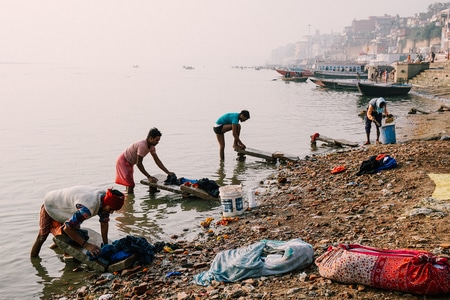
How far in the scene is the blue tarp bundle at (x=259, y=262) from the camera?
5199 mm

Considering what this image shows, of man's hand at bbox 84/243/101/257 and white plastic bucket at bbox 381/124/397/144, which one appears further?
white plastic bucket at bbox 381/124/397/144

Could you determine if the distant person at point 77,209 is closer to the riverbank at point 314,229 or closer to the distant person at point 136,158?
the riverbank at point 314,229

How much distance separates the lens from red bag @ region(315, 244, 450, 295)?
4.18 metres

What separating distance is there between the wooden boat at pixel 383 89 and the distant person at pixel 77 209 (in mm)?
32662

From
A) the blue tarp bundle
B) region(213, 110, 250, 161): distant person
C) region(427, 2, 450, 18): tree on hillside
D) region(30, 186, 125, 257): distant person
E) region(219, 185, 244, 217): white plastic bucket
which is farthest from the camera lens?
region(427, 2, 450, 18): tree on hillside

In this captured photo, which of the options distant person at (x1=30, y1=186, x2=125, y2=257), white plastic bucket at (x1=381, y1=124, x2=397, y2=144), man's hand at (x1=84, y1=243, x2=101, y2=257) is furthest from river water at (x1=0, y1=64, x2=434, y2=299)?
white plastic bucket at (x1=381, y1=124, x2=397, y2=144)

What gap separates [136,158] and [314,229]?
4.41m

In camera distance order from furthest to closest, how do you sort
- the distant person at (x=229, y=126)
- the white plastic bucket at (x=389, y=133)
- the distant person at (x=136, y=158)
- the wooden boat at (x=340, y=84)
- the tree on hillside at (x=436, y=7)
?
the tree on hillside at (x=436, y=7) < the wooden boat at (x=340, y=84) < the white plastic bucket at (x=389, y=133) < the distant person at (x=229, y=126) < the distant person at (x=136, y=158)

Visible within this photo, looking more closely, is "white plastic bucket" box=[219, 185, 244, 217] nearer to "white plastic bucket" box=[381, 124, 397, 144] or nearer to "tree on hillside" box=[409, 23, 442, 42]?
"white plastic bucket" box=[381, 124, 397, 144]

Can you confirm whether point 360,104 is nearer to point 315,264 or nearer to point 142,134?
point 142,134

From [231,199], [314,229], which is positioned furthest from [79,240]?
[314,229]

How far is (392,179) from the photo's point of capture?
8.79m

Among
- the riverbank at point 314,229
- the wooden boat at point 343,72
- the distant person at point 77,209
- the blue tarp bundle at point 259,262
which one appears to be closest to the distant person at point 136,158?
the riverbank at point 314,229

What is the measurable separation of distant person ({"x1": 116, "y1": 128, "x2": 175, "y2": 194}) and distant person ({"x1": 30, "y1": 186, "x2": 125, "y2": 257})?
3125mm
